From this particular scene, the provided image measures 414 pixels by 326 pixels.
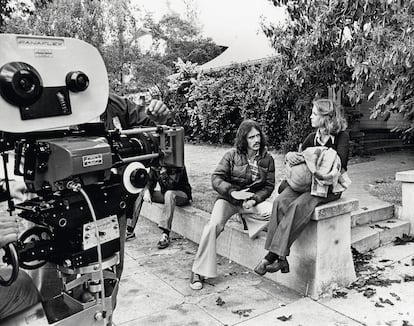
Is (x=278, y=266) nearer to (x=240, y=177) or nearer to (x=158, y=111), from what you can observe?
(x=240, y=177)

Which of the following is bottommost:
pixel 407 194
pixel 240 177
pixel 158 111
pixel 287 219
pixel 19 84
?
pixel 407 194

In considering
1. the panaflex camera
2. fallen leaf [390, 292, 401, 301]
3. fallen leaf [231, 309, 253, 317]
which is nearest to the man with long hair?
fallen leaf [231, 309, 253, 317]

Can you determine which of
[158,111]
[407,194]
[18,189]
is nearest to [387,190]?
[407,194]

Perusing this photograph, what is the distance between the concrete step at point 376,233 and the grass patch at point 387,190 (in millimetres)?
506

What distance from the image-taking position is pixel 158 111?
262cm

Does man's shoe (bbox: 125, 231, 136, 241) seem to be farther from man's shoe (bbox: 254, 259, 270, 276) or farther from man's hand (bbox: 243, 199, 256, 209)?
man's shoe (bbox: 254, 259, 270, 276)

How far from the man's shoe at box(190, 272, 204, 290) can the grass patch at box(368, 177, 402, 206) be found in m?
2.74

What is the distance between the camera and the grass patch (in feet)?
18.1

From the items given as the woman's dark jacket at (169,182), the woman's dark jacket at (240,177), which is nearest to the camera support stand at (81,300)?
the woman's dark jacket at (240,177)

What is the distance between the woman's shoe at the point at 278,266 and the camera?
11.7ft

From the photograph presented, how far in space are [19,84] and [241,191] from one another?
2790 mm

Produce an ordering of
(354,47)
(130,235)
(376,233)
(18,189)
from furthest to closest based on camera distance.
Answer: (354,47), (130,235), (376,233), (18,189)

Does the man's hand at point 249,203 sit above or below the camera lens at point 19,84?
below

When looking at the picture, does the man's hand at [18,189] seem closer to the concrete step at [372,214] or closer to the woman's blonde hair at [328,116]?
the woman's blonde hair at [328,116]
